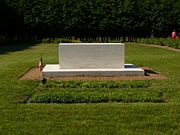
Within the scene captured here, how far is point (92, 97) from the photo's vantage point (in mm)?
6832

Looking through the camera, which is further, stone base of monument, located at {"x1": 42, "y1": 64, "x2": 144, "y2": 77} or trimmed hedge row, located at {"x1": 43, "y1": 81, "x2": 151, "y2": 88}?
stone base of monument, located at {"x1": 42, "y1": 64, "x2": 144, "y2": 77}

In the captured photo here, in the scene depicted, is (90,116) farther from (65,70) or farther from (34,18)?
(34,18)

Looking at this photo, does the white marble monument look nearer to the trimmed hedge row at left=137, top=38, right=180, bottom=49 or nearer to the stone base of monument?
the stone base of monument

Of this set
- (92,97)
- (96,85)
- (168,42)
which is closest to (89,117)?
(92,97)

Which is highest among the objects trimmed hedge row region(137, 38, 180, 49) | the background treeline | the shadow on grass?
the background treeline

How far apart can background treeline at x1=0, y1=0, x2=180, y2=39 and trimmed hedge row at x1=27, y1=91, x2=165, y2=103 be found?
107ft

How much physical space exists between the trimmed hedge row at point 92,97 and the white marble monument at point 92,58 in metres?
3.38

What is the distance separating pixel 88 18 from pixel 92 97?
33738 millimetres

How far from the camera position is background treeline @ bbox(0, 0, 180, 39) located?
128 feet

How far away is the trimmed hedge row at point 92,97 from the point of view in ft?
21.8

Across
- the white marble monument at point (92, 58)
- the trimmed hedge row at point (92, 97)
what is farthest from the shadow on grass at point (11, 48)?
the trimmed hedge row at point (92, 97)

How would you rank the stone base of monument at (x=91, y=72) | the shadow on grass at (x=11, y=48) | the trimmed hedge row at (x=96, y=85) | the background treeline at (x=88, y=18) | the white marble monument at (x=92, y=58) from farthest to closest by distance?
the background treeline at (x=88, y=18), the shadow on grass at (x=11, y=48), the white marble monument at (x=92, y=58), the stone base of monument at (x=91, y=72), the trimmed hedge row at (x=96, y=85)

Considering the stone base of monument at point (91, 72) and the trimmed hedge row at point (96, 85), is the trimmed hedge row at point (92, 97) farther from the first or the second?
the stone base of monument at point (91, 72)

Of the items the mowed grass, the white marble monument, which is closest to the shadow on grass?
the white marble monument
